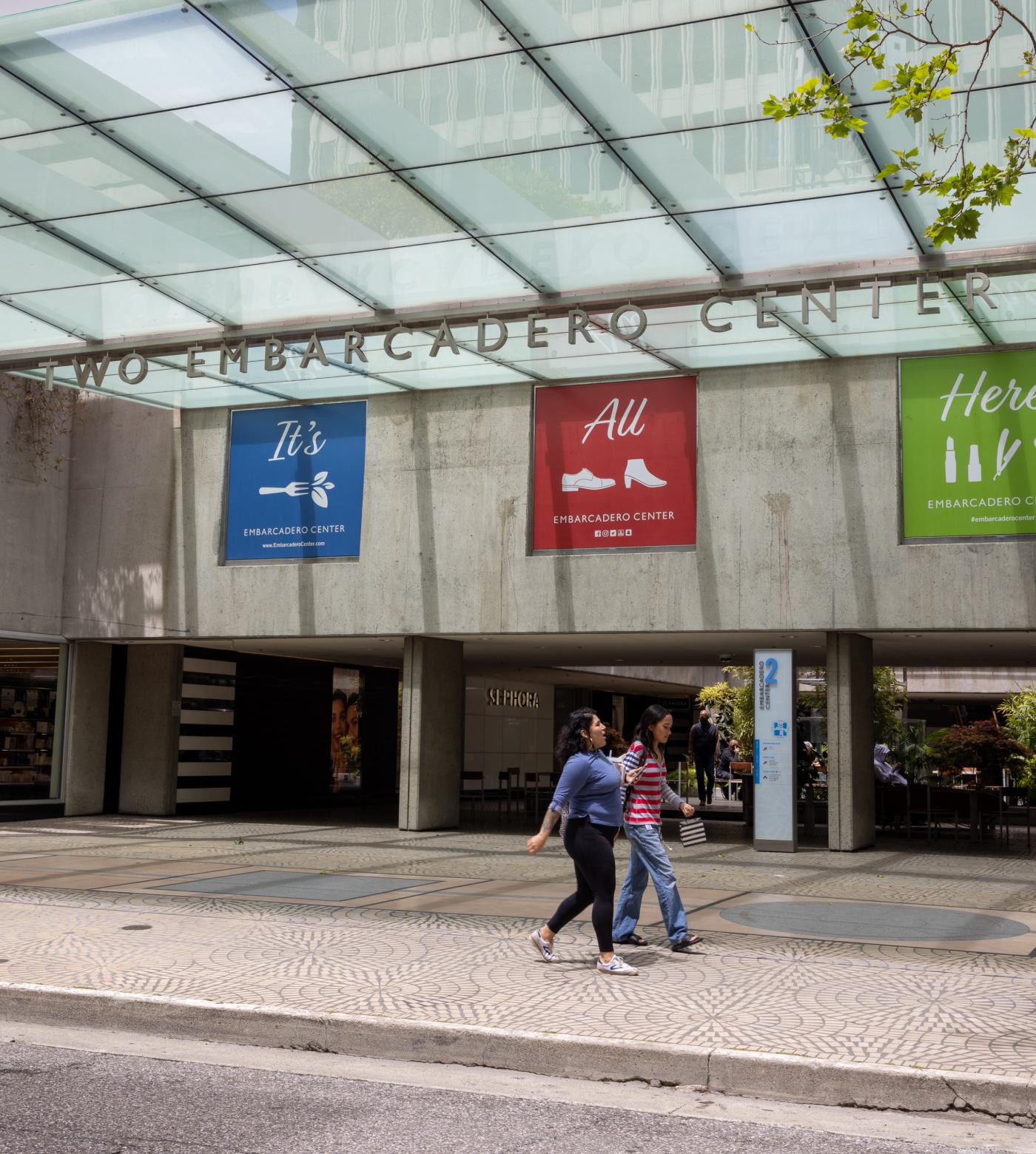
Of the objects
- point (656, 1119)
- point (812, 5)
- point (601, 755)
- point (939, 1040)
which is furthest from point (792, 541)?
point (656, 1119)

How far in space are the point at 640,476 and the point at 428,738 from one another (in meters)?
4.81

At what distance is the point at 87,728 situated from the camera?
67.0 ft

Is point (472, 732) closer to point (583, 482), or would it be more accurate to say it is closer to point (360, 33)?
point (583, 482)

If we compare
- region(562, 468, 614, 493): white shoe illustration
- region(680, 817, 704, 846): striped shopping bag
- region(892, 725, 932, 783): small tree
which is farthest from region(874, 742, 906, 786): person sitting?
region(680, 817, 704, 846): striped shopping bag

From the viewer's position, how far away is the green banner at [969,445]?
15.3 metres

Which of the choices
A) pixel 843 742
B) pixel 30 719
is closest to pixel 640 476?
pixel 843 742

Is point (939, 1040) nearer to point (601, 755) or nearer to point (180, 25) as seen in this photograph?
point (601, 755)

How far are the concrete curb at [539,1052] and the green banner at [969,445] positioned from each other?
10.9 m

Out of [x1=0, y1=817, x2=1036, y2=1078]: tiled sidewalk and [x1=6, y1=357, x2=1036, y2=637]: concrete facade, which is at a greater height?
[x1=6, y1=357, x2=1036, y2=637]: concrete facade

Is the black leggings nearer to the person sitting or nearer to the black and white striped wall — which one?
the person sitting

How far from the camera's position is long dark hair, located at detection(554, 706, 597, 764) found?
7.98 meters

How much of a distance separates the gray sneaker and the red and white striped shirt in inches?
37.7

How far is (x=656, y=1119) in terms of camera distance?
5.28 meters

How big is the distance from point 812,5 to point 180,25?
189 inches
